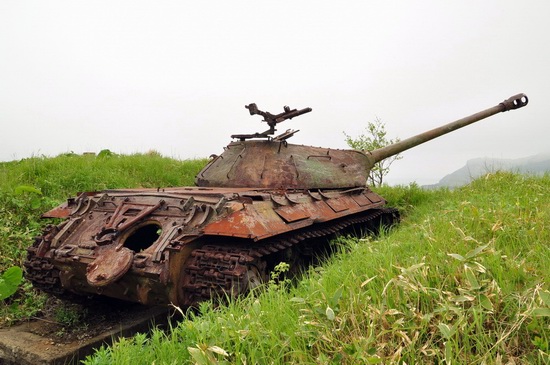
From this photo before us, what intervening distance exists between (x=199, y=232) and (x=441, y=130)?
6667mm

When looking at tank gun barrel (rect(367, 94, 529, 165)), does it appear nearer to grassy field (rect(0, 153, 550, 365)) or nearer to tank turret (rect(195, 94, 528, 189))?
tank turret (rect(195, 94, 528, 189))

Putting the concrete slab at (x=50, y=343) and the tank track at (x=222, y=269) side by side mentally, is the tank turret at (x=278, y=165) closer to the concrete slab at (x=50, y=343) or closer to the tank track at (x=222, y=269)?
the tank track at (x=222, y=269)

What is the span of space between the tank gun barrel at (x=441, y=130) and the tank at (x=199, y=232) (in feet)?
7.74

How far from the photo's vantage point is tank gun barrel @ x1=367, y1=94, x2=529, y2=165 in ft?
29.3

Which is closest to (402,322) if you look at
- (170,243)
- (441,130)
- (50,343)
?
(170,243)

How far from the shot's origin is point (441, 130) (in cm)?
918

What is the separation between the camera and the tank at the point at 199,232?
4074 mm

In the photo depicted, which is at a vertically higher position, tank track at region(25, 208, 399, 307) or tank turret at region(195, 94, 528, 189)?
tank turret at region(195, 94, 528, 189)

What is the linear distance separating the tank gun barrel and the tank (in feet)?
7.74

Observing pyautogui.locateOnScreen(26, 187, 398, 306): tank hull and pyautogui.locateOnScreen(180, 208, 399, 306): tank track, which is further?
pyautogui.locateOnScreen(26, 187, 398, 306): tank hull

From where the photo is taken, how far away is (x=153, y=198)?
497 centimetres

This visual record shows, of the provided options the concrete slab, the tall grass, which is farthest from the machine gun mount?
the tall grass

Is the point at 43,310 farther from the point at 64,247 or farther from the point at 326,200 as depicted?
the point at 326,200

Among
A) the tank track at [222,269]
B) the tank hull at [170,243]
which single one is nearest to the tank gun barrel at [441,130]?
the tank hull at [170,243]
